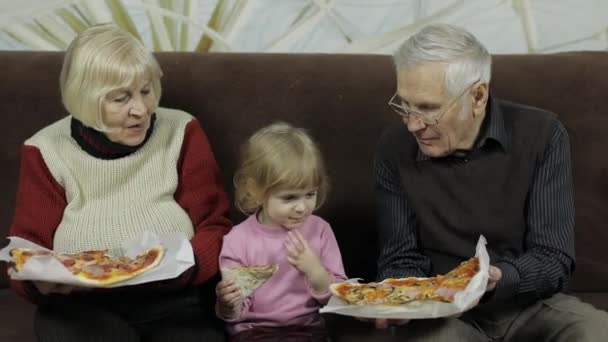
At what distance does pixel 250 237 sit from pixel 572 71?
969mm

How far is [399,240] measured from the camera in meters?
2.07

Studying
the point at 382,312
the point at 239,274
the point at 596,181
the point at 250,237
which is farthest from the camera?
the point at 596,181

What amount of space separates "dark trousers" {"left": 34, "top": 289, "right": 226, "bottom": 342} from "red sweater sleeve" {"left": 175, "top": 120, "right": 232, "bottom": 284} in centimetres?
15

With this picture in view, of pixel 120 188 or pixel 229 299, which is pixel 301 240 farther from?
pixel 120 188

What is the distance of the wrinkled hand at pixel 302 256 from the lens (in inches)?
74.7

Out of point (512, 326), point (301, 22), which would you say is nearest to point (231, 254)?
point (512, 326)

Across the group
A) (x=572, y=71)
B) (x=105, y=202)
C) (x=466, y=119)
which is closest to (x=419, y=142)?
(x=466, y=119)

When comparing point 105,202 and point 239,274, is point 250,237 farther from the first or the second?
point 105,202

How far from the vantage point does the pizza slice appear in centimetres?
188

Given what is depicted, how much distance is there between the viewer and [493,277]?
6.01 ft

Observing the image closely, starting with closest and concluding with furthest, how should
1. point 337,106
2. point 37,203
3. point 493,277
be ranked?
point 493,277 < point 37,203 < point 337,106

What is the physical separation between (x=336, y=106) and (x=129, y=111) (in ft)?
1.89

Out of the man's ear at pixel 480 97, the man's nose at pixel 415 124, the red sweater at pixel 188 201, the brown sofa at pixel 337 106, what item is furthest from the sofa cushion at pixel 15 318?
the man's ear at pixel 480 97

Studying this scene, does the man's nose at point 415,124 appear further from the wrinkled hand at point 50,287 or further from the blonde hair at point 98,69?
the wrinkled hand at point 50,287
